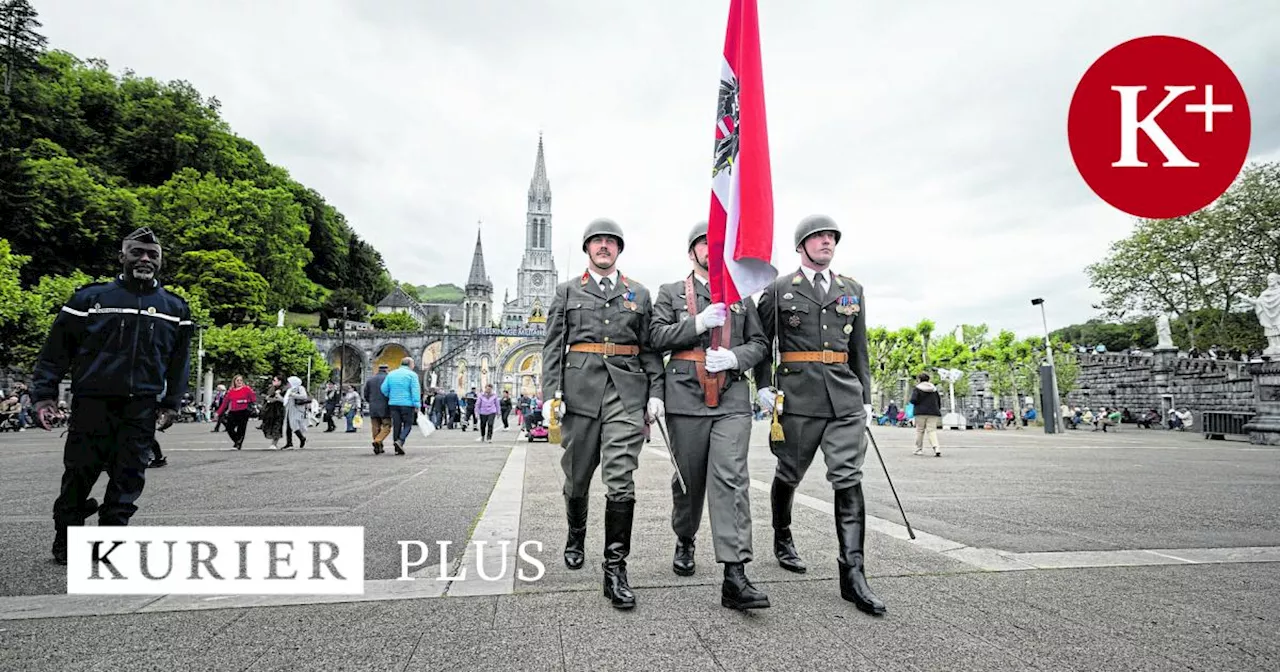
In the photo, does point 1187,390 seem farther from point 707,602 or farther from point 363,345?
point 363,345

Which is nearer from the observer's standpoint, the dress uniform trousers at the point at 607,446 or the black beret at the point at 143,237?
the dress uniform trousers at the point at 607,446

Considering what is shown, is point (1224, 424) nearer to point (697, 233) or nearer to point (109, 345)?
point (697, 233)

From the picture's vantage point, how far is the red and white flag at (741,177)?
426 centimetres

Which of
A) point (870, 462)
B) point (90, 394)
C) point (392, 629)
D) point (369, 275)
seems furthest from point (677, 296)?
point (369, 275)

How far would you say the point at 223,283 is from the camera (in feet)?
163

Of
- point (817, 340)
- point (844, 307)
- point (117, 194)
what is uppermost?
point (117, 194)

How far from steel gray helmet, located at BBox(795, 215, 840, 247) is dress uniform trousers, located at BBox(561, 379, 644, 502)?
1567 millimetres

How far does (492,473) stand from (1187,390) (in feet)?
126

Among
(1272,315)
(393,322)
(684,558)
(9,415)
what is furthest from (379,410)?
(393,322)

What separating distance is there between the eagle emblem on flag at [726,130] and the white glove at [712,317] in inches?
39.1

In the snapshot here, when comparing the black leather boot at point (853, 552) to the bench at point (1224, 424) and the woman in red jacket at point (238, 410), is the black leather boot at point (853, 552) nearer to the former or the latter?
the woman in red jacket at point (238, 410)

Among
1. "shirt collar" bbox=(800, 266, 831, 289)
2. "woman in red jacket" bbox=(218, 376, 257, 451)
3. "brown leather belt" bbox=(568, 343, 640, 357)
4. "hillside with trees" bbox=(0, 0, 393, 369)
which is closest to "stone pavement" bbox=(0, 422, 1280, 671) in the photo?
"brown leather belt" bbox=(568, 343, 640, 357)

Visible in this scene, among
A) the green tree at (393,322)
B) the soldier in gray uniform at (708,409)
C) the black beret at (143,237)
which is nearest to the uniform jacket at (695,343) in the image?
the soldier in gray uniform at (708,409)

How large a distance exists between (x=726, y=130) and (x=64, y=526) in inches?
190
